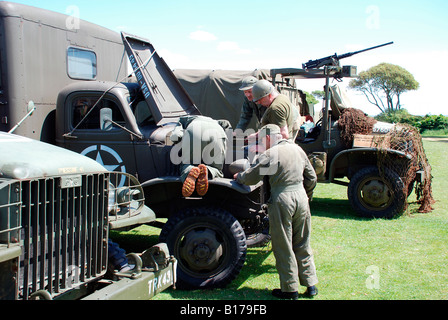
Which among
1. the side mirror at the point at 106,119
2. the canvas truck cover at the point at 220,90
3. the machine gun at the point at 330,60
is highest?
the machine gun at the point at 330,60

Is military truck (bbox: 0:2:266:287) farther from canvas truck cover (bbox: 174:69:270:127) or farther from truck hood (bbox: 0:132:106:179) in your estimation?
canvas truck cover (bbox: 174:69:270:127)

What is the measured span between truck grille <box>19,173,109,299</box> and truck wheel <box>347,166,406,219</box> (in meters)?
6.13

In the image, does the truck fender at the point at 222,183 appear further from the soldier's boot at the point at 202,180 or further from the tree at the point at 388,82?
the tree at the point at 388,82

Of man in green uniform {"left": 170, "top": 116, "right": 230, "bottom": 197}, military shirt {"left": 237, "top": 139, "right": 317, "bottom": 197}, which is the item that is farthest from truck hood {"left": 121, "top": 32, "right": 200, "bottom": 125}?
military shirt {"left": 237, "top": 139, "right": 317, "bottom": 197}

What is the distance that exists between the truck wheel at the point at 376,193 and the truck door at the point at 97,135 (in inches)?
190

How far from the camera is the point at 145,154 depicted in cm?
538

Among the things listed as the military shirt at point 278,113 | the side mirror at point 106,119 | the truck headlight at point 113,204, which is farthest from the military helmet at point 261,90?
the truck headlight at point 113,204

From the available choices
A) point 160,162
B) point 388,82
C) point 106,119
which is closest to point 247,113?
point 160,162

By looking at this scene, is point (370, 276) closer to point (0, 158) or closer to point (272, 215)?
point (272, 215)

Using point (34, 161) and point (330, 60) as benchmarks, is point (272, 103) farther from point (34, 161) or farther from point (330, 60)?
point (330, 60)

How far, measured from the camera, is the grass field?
4.76 m

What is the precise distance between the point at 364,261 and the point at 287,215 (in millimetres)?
1896

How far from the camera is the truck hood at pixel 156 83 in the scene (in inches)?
226

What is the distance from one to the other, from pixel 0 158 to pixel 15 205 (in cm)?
41
